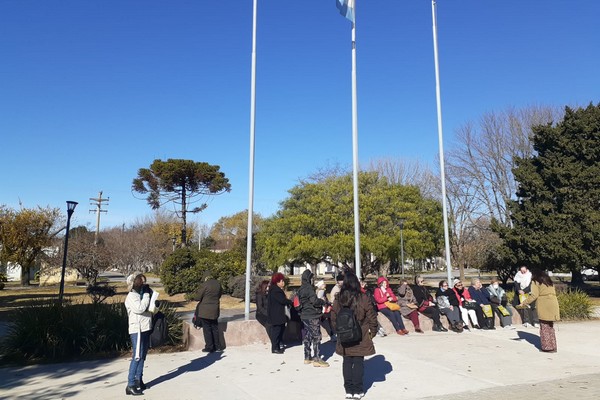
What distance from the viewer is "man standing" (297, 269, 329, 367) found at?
7.73 metres

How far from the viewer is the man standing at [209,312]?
8.88 metres

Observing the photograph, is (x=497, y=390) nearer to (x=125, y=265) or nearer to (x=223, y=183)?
(x=223, y=183)

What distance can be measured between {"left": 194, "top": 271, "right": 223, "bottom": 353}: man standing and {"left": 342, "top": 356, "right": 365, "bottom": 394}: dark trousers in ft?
12.4

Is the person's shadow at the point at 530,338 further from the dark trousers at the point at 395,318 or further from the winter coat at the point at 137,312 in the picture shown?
the winter coat at the point at 137,312

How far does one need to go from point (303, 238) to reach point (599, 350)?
17578 mm

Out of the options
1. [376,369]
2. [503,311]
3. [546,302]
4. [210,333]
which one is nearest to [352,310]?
[376,369]

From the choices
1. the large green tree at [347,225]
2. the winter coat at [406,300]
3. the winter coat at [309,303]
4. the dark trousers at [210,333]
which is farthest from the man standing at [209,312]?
the large green tree at [347,225]

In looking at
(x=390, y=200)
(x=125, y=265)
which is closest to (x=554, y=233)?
(x=390, y=200)

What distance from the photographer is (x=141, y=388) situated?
249 inches

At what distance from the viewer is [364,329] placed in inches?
228

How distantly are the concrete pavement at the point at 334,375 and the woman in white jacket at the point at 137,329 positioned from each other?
8.5 inches

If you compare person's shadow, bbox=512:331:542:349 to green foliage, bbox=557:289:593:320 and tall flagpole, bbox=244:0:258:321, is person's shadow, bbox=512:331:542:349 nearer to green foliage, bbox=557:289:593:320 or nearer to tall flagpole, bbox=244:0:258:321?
green foliage, bbox=557:289:593:320

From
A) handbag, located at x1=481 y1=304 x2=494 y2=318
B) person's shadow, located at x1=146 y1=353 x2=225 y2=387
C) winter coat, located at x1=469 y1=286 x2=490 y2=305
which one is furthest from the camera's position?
winter coat, located at x1=469 y1=286 x2=490 y2=305

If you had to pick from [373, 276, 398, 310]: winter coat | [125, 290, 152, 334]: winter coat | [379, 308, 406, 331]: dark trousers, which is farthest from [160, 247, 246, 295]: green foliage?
[125, 290, 152, 334]: winter coat
